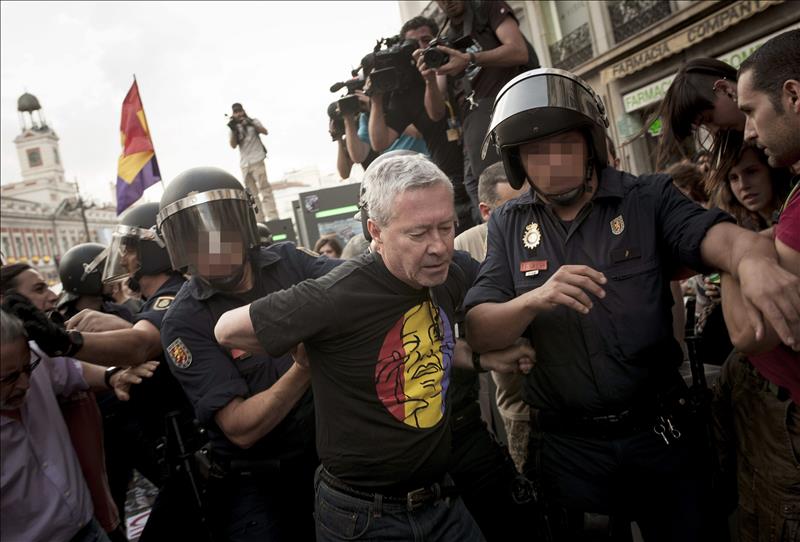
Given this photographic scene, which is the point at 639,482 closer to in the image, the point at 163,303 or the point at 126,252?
the point at 163,303

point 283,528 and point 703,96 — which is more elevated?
point 703,96

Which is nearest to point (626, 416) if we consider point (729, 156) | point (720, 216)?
point (720, 216)

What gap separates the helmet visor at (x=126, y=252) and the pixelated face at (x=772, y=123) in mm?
2751

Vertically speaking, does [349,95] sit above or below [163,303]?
above

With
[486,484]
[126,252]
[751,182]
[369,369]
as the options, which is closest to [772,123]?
[751,182]

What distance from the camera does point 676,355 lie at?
6.43 ft

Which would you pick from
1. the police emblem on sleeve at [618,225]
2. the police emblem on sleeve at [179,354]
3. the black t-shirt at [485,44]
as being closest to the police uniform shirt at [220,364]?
the police emblem on sleeve at [179,354]

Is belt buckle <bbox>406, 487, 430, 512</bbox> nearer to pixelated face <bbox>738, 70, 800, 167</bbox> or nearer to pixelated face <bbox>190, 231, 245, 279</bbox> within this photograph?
pixelated face <bbox>190, 231, 245, 279</bbox>

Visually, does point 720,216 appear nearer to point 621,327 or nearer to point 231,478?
point 621,327

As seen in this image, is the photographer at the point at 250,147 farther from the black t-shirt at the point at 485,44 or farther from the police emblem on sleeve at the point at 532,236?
the police emblem on sleeve at the point at 532,236

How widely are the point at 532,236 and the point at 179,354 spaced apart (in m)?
1.39

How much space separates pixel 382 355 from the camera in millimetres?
1896

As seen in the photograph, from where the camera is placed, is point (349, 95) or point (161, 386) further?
point (349, 95)

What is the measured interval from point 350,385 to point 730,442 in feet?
5.15
